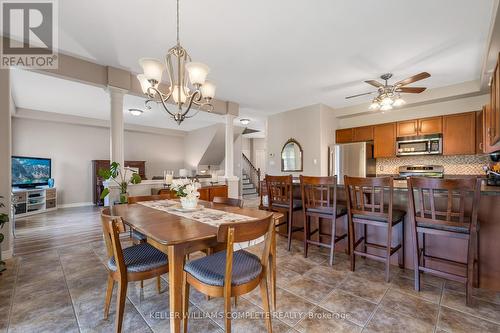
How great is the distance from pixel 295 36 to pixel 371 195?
202cm

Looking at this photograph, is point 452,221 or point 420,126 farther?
point 420,126

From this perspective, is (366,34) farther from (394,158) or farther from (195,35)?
(394,158)

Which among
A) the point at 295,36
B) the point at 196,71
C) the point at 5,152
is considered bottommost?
the point at 5,152

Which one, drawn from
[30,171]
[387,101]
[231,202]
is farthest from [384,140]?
[30,171]

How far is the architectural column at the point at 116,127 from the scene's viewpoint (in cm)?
343

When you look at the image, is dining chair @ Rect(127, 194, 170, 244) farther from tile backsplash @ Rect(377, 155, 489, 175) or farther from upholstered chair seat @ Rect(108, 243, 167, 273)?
tile backsplash @ Rect(377, 155, 489, 175)

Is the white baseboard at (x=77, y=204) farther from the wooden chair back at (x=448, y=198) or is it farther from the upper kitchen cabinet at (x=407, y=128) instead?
the upper kitchen cabinet at (x=407, y=128)

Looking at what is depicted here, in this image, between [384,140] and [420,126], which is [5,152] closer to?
[384,140]

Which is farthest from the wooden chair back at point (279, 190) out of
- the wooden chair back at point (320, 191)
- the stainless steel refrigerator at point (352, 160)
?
the stainless steel refrigerator at point (352, 160)

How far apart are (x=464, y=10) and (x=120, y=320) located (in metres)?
3.97

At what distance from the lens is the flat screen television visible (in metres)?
5.44

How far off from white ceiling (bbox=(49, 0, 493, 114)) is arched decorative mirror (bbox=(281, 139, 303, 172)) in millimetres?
2032

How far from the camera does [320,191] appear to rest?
104 inches

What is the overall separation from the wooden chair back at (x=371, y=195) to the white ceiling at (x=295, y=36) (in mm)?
1691
